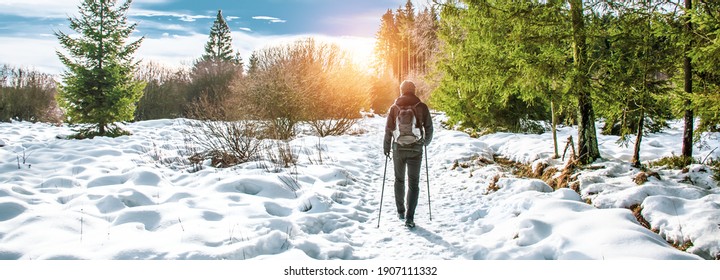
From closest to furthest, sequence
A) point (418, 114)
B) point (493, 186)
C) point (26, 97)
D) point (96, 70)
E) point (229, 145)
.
Result: point (418, 114)
point (493, 186)
point (229, 145)
point (96, 70)
point (26, 97)

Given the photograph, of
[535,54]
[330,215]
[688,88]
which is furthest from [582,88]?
[330,215]

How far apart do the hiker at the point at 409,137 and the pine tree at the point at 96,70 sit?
13.6 meters

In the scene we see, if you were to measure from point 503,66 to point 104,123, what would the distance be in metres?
15.0

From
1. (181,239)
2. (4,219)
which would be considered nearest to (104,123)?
(4,219)

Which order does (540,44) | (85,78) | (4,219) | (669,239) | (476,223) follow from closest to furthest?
(669,239), (4,219), (476,223), (540,44), (85,78)

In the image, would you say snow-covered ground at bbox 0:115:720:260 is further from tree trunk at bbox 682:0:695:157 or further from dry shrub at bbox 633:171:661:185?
tree trunk at bbox 682:0:695:157

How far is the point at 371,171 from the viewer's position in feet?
29.0

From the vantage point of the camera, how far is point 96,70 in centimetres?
1393

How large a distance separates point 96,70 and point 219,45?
2501 cm

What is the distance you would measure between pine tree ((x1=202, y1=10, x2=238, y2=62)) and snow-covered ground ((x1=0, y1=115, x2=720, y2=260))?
31.8 m

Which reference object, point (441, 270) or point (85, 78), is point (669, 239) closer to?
point (441, 270)

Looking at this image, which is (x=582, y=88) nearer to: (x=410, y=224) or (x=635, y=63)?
(x=635, y=63)

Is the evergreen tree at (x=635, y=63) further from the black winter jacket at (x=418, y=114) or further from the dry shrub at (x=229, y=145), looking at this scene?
the dry shrub at (x=229, y=145)

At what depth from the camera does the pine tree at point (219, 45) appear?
36.3 meters
